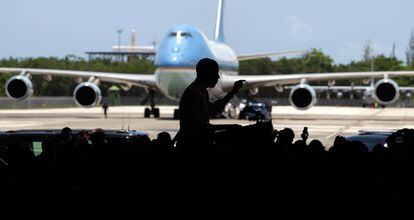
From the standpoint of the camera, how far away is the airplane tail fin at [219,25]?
197 ft

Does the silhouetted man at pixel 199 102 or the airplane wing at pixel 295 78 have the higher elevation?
the airplane wing at pixel 295 78

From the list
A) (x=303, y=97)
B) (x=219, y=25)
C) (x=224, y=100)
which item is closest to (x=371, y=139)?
(x=224, y=100)

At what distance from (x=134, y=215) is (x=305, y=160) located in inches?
59.3

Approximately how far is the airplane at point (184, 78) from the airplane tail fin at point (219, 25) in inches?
255

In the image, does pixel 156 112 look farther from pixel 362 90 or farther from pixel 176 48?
pixel 362 90

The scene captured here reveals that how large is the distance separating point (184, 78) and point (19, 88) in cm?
861

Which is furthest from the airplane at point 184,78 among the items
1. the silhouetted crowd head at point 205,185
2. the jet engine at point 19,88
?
the silhouetted crowd head at point 205,185

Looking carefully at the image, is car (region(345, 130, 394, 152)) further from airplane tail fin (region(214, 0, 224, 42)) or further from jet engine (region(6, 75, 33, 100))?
airplane tail fin (region(214, 0, 224, 42))

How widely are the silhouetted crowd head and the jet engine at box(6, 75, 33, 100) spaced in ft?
128

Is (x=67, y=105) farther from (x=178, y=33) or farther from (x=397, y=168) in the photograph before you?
(x=397, y=168)

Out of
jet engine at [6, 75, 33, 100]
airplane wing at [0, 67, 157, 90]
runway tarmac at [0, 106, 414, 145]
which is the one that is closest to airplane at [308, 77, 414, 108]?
runway tarmac at [0, 106, 414, 145]

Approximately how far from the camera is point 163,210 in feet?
21.4

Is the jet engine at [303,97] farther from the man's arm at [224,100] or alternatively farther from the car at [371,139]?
the man's arm at [224,100]

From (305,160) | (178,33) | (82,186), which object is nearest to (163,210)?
(82,186)
